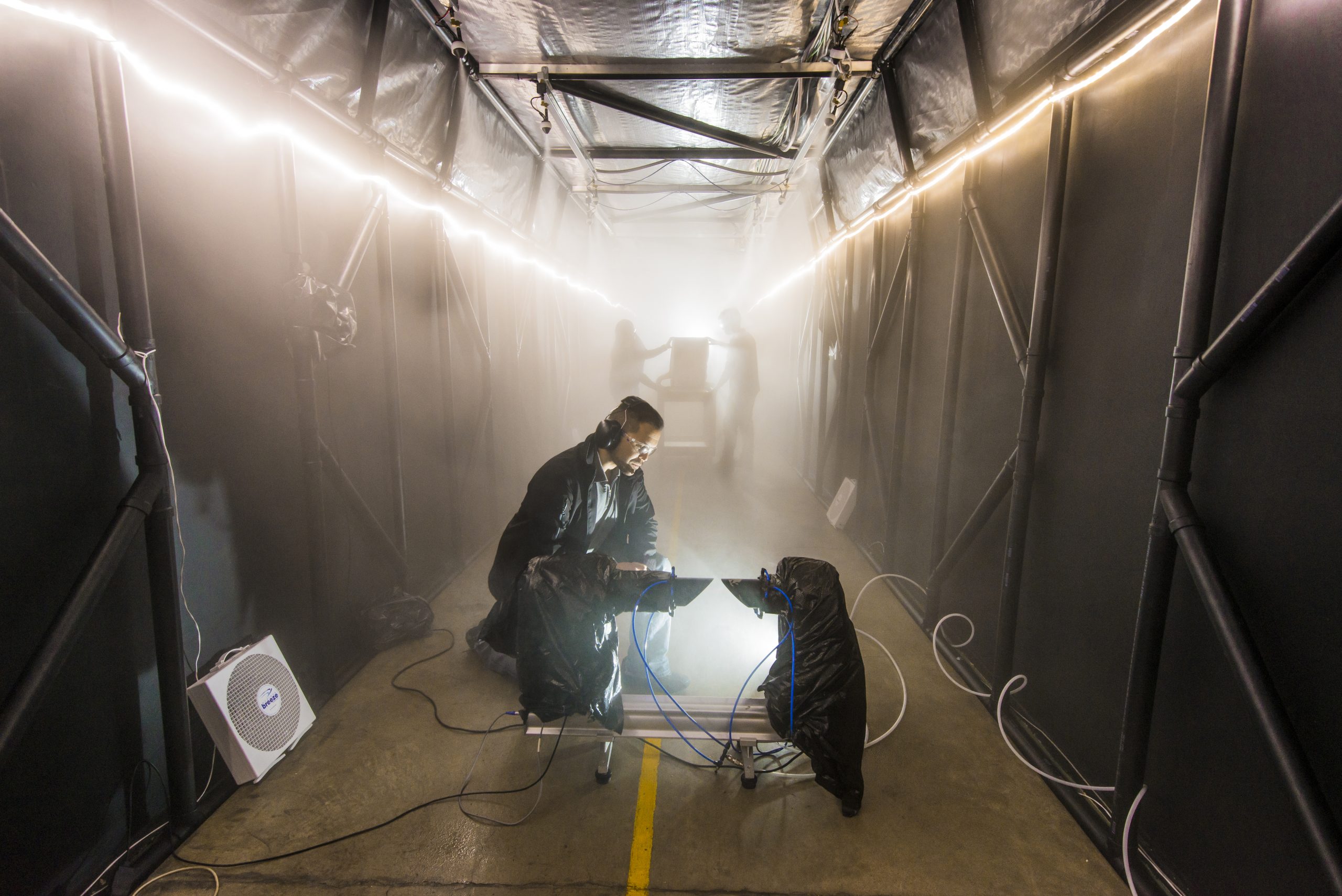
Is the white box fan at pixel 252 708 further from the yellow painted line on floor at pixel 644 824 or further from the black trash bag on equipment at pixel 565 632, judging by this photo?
the yellow painted line on floor at pixel 644 824

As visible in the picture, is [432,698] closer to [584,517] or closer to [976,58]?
[584,517]

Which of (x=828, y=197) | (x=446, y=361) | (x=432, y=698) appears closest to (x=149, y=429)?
(x=432, y=698)

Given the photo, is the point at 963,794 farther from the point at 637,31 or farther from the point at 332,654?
the point at 637,31

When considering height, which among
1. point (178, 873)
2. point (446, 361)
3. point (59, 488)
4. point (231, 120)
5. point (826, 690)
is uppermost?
point (231, 120)

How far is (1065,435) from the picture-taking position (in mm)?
2527

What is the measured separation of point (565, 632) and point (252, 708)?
1.45 meters

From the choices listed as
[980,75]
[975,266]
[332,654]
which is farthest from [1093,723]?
[332,654]

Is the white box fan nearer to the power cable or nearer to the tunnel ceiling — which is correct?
the power cable

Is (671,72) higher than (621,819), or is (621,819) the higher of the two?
(671,72)

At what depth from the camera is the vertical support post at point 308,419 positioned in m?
2.68

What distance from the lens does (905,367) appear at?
446 cm

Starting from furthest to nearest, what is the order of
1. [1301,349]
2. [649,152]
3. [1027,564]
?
[649,152] → [1027,564] → [1301,349]

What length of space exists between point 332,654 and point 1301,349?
13.8ft

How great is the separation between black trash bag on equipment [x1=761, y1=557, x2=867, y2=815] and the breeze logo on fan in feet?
7.30
